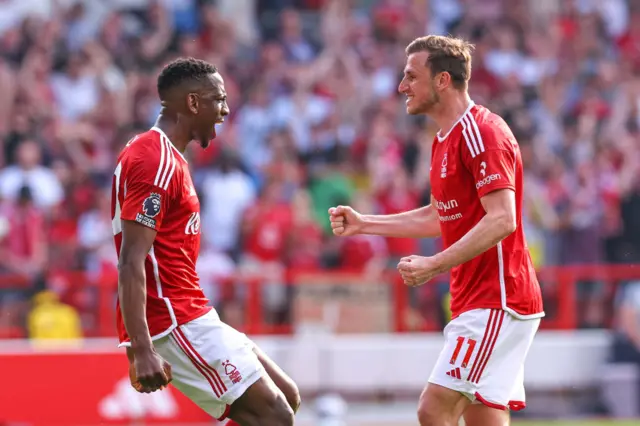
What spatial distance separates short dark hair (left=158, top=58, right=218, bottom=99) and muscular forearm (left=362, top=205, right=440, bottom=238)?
56.6 inches

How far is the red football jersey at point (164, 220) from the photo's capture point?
20.9 ft

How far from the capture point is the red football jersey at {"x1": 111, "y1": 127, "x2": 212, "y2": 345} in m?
6.38

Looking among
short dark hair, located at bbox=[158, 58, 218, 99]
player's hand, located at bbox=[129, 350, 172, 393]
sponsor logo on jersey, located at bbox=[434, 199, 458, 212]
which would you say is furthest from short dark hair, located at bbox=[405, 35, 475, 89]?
player's hand, located at bbox=[129, 350, 172, 393]

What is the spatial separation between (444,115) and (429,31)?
37.7ft

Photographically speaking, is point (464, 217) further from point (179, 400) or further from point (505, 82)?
point (505, 82)

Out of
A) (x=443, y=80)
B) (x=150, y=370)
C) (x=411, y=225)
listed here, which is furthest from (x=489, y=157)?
(x=150, y=370)

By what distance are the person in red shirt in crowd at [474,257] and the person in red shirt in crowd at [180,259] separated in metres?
0.99

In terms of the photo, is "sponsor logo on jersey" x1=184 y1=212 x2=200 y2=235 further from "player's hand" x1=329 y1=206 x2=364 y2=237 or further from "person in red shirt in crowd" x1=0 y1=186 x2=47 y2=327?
"person in red shirt in crowd" x1=0 y1=186 x2=47 y2=327

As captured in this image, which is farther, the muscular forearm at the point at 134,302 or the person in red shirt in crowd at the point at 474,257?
the person in red shirt in crowd at the point at 474,257

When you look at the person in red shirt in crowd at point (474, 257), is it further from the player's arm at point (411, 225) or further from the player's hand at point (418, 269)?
the player's arm at point (411, 225)

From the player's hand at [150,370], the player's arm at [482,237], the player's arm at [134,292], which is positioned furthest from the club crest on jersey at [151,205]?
the player's arm at [482,237]

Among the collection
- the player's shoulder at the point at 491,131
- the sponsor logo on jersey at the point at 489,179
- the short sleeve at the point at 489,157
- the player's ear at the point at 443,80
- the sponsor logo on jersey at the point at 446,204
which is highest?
the player's ear at the point at 443,80

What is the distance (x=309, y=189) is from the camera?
15.2 metres

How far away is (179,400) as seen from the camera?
42.3 ft
